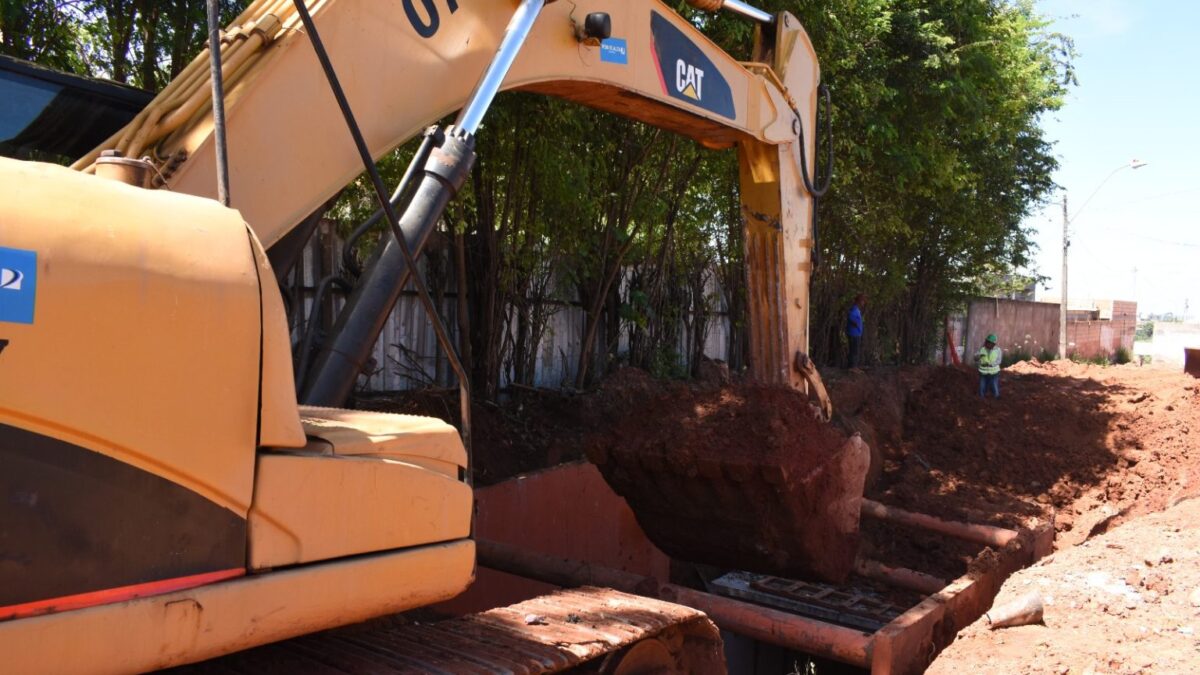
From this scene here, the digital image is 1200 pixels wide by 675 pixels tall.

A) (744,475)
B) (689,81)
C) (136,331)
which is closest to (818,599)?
(744,475)

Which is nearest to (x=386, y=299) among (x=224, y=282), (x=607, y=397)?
(x=224, y=282)

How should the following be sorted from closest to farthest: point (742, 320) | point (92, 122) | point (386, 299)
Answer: point (386, 299)
point (92, 122)
point (742, 320)

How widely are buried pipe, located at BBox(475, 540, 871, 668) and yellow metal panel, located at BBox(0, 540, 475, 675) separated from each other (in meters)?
2.31

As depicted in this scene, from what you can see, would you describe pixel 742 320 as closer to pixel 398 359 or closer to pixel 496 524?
pixel 398 359

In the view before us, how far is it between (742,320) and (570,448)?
618 cm

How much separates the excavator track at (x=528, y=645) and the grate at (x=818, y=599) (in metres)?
3.42

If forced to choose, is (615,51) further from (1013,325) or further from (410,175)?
(1013,325)

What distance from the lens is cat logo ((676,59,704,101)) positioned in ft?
17.4

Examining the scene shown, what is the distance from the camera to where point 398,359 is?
9.19 metres

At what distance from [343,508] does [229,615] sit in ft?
1.19

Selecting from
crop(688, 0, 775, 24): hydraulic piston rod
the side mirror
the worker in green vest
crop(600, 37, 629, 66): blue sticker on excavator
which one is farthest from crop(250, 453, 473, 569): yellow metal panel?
the worker in green vest

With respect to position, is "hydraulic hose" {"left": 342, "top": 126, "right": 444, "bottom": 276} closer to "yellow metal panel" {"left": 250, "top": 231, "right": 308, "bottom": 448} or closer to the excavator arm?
the excavator arm

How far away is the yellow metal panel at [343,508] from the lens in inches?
86.6

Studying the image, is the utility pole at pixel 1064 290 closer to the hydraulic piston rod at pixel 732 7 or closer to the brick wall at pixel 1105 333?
the brick wall at pixel 1105 333
